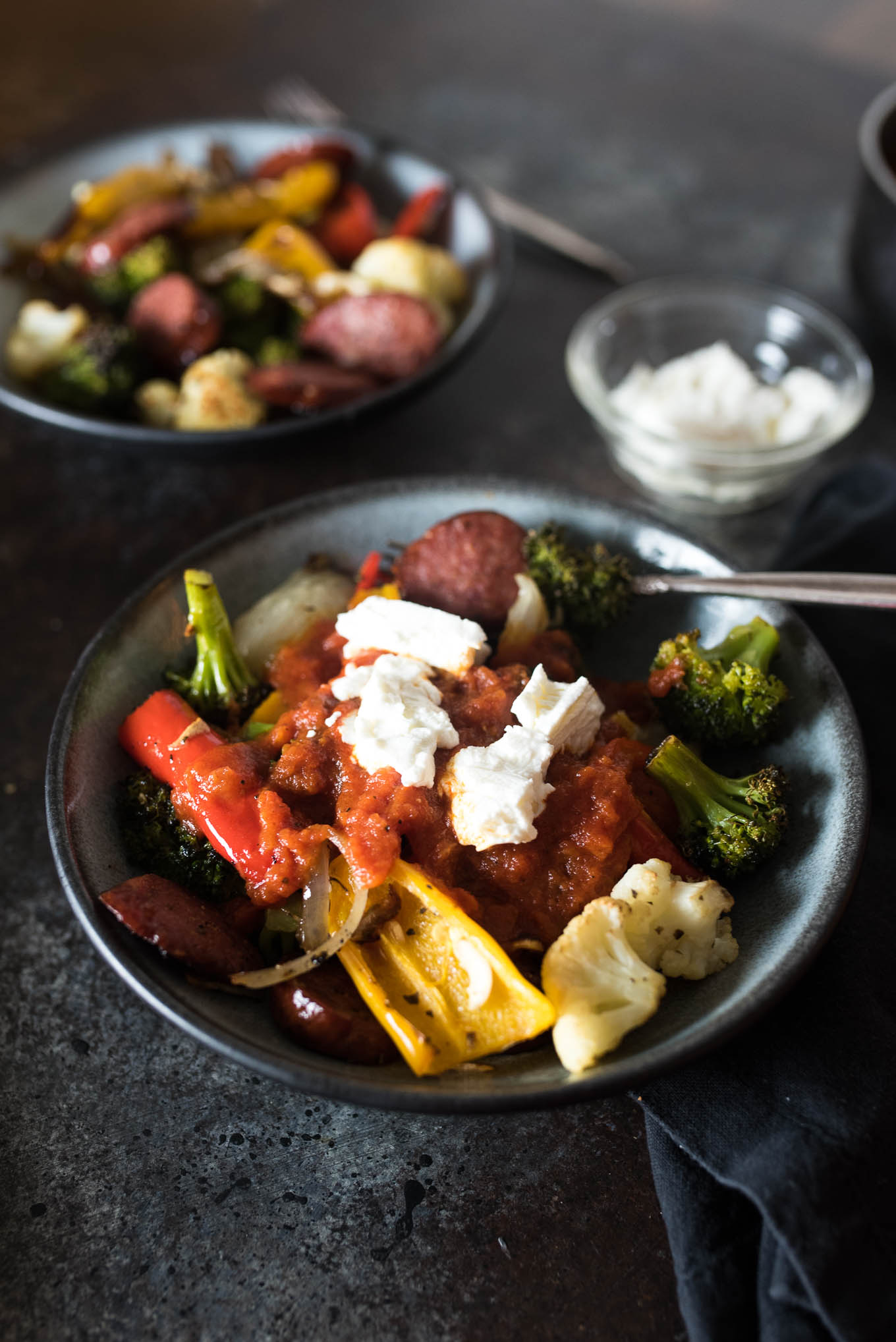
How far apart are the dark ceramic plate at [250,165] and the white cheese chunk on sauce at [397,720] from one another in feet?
3.83

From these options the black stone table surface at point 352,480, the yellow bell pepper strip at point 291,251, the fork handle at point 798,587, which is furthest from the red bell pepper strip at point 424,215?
the fork handle at point 798,587

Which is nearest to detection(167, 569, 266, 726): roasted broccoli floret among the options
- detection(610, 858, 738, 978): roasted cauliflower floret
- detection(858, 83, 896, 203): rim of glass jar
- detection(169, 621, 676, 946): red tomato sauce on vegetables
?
detection(169, 621, 676, 946): red tomato sauce on vegetables

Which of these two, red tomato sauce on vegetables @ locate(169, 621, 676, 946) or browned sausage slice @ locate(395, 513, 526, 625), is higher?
browned sausage slice @ locate(395, 513, 526, 625)

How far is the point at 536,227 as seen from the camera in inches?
174

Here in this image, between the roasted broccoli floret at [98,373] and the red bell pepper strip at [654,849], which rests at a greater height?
the roasted broccoli floret at [98,373]

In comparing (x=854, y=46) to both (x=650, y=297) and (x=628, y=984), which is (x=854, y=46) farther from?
(x=628, y=984)

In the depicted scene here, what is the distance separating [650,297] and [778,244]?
1126 mm

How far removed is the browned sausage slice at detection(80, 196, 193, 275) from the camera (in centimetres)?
378

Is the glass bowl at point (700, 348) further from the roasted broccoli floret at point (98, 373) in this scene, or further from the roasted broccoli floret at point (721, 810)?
the roasted broccoli floret at point (98, 373)

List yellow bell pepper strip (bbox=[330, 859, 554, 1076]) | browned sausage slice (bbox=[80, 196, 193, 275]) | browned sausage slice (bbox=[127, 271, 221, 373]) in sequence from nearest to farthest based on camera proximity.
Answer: yellow bell pepper strip (bbox=[330, 859, 554, 1076]), browned sausage slice (bbox=[127, 271, 221, 373]), browned sausage slice (bbox=[80, 196, 193, 275])

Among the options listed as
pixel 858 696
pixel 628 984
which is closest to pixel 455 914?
pixel 628 984

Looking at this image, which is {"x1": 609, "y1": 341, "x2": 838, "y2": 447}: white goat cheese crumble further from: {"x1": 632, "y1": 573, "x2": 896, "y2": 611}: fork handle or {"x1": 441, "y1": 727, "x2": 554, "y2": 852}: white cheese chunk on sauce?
{"x1": 441, "y1": 727, "x2": 554, "y2": 852}: white cheese chunk on sauce

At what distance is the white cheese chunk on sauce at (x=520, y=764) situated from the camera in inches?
77.9

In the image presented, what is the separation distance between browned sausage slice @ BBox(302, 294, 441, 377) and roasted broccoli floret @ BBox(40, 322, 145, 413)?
2.10ft
